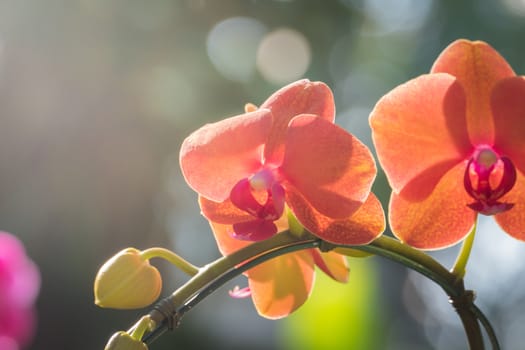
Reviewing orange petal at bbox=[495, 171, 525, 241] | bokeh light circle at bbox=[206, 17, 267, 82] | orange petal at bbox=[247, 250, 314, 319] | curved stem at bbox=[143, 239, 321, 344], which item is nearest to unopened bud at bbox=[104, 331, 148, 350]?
curved stem at bbox=[143, 239, 321, 344]

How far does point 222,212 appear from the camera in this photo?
0.69 metres

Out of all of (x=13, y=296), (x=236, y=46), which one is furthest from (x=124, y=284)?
(x=236, y=46)

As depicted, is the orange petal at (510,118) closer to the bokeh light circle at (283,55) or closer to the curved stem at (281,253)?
the curved stem at (281,253)

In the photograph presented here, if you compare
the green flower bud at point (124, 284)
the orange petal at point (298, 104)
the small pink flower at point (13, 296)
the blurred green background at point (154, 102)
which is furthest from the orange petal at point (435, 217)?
the blurred green background at point (154, 102)

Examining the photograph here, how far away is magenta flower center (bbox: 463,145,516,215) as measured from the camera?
65 cm

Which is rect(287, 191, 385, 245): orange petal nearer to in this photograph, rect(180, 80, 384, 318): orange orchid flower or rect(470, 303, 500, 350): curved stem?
rect(180, 80, 384, 318): orange orchid flower

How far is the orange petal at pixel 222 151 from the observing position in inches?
25.5

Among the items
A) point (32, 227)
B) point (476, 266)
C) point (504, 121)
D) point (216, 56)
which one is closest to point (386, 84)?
point (216, 56)

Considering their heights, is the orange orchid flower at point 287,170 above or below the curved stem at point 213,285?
above

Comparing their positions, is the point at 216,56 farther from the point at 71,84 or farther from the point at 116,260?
the point at 116,260

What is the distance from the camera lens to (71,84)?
4250mm

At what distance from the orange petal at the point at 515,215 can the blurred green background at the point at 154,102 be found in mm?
1530

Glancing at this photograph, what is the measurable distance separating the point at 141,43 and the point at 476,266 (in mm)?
3614

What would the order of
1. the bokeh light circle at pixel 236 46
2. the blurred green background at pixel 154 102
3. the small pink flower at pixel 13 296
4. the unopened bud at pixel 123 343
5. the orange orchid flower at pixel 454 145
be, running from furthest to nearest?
the bokeh light circle at pixel 236 46 < the blurred green background at pixel 154 102 < the small pink flower at pixel 13 296 < the orange orchid flower at pixel 454 145 < the unopened bud at pixel 123 343
